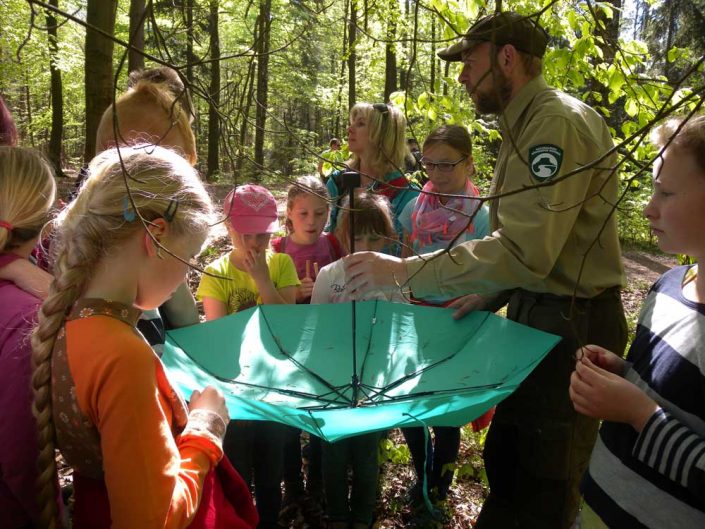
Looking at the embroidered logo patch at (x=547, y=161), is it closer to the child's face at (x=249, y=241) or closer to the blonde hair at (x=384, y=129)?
the child's face at (x=249, y=241)

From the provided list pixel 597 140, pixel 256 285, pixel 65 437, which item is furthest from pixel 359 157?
pixel 65 437

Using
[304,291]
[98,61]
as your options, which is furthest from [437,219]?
[98,61]

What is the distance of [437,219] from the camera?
3.29 metres

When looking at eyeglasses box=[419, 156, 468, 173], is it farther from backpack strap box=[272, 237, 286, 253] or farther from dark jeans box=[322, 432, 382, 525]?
dark jeans box=[322, 432, 382, 525]

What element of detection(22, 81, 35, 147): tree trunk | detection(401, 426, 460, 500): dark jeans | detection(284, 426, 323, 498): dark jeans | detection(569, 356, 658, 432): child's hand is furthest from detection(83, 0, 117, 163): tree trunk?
detection(22, 81, 35, 147): tree trunk

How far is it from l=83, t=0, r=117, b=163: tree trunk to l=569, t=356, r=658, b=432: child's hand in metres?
5.95

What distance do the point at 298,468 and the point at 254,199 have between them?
152 cm

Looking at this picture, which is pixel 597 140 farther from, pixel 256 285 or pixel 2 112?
pixel 2 112

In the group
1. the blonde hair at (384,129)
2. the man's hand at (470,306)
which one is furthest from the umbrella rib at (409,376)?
the blonde hair at (384,129)

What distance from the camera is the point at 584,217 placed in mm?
2100

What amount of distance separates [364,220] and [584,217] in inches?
49.4

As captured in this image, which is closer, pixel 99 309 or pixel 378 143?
pixel 99 309

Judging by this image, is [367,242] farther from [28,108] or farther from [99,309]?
[28,108]

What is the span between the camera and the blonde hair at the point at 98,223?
1.25 m
